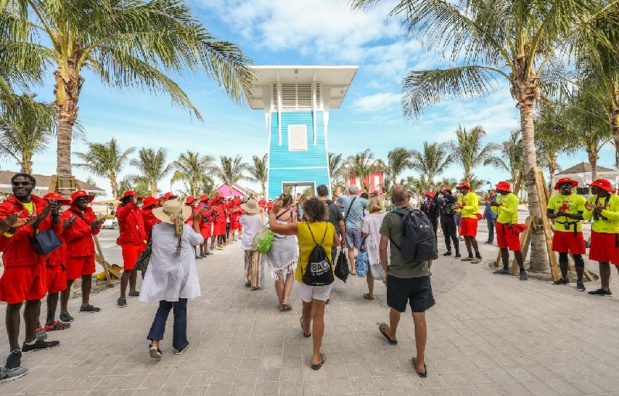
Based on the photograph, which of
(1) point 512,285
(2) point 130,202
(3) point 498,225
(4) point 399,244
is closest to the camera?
(4) point 399,244

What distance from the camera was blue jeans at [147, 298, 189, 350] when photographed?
340cm

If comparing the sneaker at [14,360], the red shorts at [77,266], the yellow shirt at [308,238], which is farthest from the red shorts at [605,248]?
the red shorts at [77,266]

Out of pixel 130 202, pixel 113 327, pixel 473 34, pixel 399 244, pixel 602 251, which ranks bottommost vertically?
pixel 113 327

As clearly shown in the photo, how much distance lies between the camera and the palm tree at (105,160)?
99.8ft

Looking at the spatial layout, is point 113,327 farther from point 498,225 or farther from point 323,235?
point 498,225

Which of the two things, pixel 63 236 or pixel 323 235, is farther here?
pixel 63 236

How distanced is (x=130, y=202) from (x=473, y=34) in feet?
26.5

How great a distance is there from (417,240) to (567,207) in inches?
176

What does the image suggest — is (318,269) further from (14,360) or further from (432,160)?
(432,160)

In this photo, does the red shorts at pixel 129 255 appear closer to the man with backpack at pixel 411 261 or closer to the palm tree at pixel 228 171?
the man with backpack at pixel 411 261

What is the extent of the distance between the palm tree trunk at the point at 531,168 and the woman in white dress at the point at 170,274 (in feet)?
23.2

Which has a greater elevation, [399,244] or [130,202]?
[130,202]

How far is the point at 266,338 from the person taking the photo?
387 centimetres

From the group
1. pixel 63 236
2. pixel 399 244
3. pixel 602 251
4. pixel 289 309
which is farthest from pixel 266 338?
pixel 602 251
